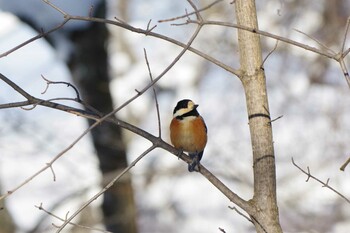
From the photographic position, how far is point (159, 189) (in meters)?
8.10

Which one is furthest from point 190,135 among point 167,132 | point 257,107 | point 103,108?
point 167,132

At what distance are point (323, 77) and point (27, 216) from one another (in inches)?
133

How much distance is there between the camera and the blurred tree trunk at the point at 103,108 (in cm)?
607

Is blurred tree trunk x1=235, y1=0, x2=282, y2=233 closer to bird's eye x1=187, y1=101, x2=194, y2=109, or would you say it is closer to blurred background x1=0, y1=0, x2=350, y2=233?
bird's eye x1=187, y1=101, x2=194, y2=109

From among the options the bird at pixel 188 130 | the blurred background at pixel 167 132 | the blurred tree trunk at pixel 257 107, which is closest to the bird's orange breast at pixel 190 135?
the bird at pixel 188 130

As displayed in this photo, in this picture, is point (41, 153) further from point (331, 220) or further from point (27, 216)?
point (331, 220)

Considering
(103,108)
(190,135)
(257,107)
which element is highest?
(103,108)

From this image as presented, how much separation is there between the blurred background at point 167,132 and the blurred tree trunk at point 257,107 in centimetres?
310

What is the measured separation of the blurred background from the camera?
20.1 ft

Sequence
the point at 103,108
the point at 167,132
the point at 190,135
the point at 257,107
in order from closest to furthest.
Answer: the point at 257,107
the point at 190,135
the point at 103,108
the point at 167,132

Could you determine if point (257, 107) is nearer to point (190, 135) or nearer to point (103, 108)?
point (190, 135)

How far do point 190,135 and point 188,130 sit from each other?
0.07 feet

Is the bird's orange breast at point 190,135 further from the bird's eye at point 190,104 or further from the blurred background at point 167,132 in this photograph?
the blurred background at point 167,132

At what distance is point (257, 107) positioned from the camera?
2.19m
